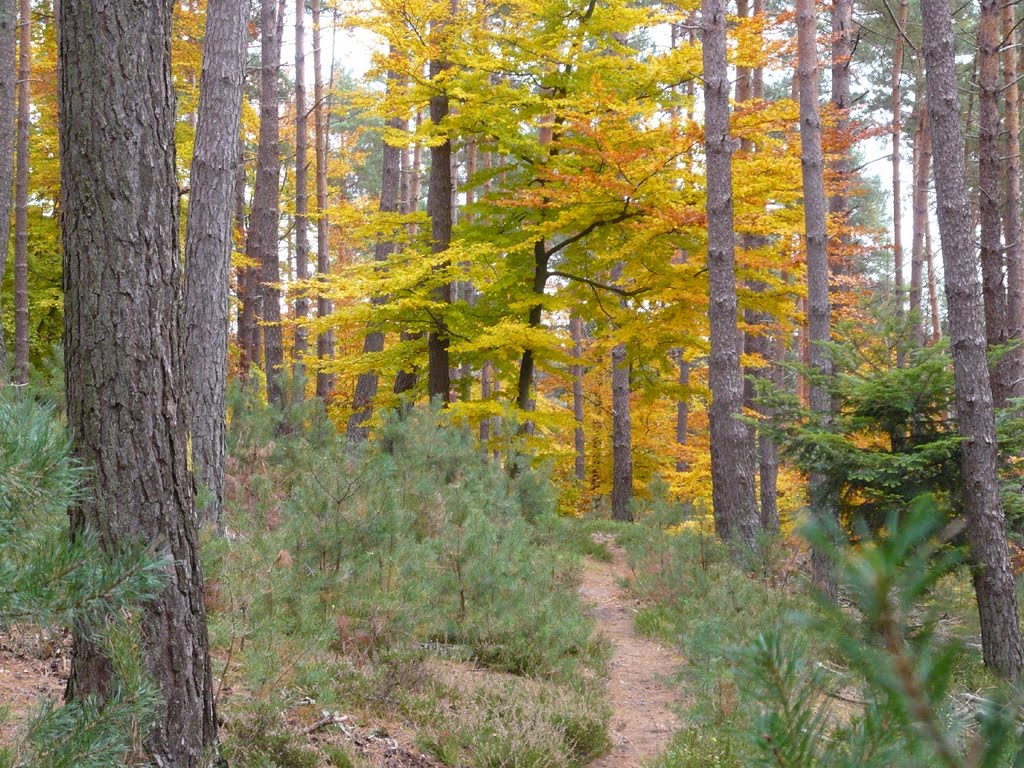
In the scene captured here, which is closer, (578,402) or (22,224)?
(22,224)

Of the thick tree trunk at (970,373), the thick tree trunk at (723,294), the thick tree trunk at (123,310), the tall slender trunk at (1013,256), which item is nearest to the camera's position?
the thick tree trunk at (123,310)

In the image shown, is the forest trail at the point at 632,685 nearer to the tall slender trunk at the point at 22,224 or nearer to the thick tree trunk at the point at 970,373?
the thick tree trunk at the point at 970,373

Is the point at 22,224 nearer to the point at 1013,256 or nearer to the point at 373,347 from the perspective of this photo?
the point at 373,347

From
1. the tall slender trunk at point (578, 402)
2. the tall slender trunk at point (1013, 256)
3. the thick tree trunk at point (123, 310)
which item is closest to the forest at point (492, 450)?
the thick tree trunk at point (123, 310)

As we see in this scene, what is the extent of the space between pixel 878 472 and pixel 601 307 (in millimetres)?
6297

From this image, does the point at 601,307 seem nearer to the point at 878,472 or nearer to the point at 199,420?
the point at 878,472

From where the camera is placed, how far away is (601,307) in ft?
41.2

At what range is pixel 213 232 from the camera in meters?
6.85

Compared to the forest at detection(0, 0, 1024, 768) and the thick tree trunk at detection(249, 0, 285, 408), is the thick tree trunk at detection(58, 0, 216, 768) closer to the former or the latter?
the forest at detection(0, 0, 1024, 768)

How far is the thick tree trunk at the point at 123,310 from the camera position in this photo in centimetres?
291

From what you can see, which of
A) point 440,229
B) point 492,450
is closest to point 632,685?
point 492,450

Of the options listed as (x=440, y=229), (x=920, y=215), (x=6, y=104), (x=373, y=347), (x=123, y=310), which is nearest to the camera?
(x=123, y=310)

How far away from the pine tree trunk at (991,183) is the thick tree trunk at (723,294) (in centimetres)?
278

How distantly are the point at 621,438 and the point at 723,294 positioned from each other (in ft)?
20.7
